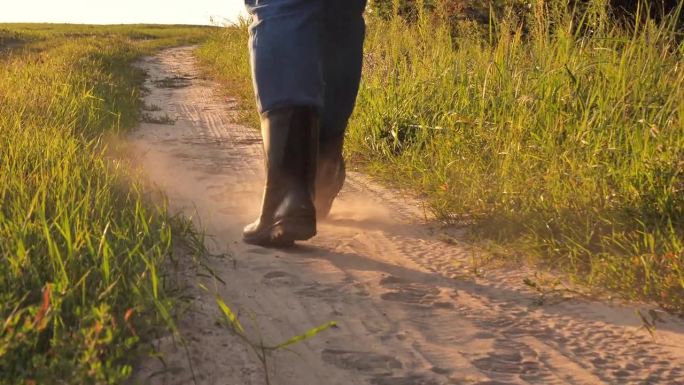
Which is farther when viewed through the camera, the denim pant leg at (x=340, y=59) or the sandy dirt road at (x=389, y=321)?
the denim pant leg at (x=340, y=59)

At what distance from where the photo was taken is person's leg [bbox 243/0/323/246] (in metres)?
2.55

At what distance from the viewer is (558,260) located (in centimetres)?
256

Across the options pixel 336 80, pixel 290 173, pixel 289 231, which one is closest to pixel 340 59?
pixel 336 80

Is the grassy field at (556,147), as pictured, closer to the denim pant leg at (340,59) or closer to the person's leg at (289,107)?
the denim pant leg at (340,59)

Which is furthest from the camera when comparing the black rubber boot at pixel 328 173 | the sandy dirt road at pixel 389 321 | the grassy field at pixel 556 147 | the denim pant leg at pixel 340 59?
the black rubber boot at pixel 328 173

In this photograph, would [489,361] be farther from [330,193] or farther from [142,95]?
[142,95]

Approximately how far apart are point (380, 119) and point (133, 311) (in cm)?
288

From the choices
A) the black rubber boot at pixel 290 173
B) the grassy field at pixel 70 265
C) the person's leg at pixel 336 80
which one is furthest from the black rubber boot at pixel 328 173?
the grassy field at pixel 70 265

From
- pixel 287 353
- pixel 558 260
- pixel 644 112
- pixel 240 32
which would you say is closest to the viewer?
pixel 287 353

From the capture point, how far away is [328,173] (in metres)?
3.03

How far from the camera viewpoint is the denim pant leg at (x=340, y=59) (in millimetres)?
2789

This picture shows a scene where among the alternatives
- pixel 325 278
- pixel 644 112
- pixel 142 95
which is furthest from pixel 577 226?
pixel 142 95

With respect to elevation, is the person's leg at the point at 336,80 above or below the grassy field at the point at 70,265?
above

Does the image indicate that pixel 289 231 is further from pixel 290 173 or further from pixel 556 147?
pixel 556 147
